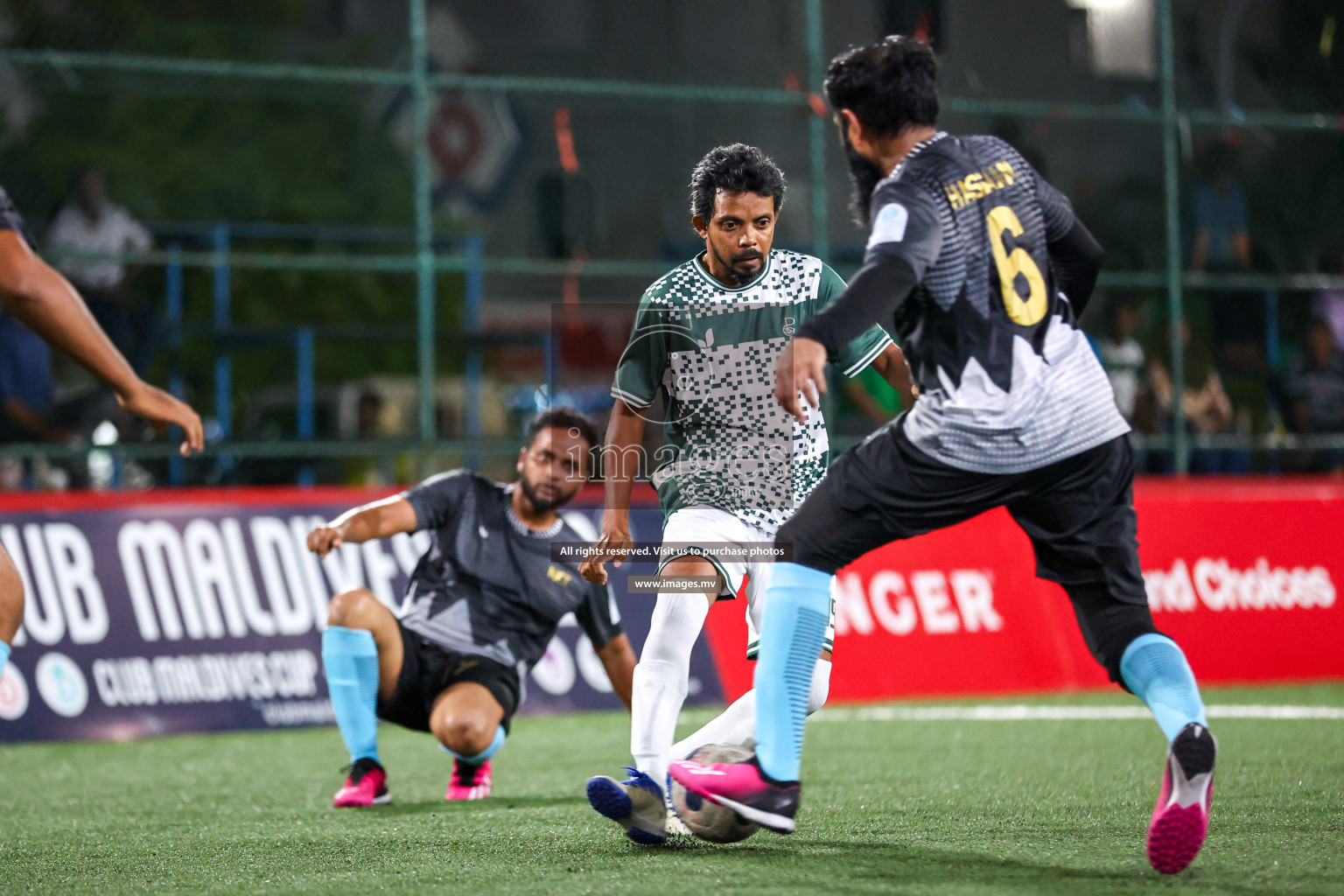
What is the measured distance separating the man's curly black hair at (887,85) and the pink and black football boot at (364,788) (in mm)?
3069

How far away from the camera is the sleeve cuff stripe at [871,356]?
511 cm

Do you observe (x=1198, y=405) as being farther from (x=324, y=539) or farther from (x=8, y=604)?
(x=8, y=604)

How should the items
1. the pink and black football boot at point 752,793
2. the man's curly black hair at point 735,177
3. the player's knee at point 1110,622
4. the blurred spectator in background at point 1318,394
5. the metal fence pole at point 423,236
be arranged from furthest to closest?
the blurred spectator in background at point 1318,394 < the metal fence pole at point 423,236 < the man's curly black hair at point 735,177 < the player's knee at point 1110,622 < the pink and black football boot at point 752,793

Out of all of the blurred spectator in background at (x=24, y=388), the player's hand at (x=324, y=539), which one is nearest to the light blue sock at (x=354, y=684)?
the player's hand at (x=324, y=539)

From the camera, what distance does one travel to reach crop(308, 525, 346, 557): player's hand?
5449 millimetres

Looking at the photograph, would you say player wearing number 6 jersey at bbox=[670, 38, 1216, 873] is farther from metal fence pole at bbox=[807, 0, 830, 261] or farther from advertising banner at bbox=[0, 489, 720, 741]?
metal fence pole at bbox=[807, 0, 830, 261]

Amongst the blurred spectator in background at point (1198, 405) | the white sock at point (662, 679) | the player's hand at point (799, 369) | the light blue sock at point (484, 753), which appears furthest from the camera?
the blurred spectator in background at point (1198, 405)

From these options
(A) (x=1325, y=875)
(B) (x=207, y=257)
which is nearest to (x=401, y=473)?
(B) (x=207, y=257)

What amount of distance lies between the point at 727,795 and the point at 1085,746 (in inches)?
135

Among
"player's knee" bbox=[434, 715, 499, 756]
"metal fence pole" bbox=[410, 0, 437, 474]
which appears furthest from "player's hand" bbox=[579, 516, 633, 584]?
"metal fence pole" bbox=[410, 0, 437, 474]

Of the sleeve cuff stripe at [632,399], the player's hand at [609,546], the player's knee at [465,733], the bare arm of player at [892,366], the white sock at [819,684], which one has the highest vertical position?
the bare arm of player at [892,366]

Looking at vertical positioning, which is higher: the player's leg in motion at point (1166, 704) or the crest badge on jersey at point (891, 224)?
the crest badge on jersey at point (891, 224)

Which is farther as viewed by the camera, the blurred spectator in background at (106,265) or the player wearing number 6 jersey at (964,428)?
the blurred spectator in background at (106,265)

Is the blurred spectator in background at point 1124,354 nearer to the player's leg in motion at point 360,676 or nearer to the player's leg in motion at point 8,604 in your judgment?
the player's leg in motion at point 360,676
